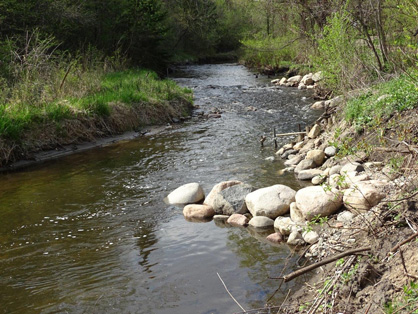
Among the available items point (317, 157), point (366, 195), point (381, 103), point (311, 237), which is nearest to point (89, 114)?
point (317, 157)

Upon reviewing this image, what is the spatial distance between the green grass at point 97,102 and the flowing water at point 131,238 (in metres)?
1.22

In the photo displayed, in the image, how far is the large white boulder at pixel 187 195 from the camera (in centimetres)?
788

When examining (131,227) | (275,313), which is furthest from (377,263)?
(131,227)

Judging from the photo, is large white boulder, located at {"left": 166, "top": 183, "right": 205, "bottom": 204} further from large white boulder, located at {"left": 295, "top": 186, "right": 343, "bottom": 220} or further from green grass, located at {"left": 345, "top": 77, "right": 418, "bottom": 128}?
green grass, located at {"left": 345, "top": 77, "right": 418, "bottom": 128}

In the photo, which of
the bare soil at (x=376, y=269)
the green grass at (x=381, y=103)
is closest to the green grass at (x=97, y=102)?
the green grass at (x=381, y=103)

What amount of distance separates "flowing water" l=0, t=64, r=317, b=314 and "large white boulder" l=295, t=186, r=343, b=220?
718 mm

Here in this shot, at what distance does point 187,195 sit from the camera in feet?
25.9

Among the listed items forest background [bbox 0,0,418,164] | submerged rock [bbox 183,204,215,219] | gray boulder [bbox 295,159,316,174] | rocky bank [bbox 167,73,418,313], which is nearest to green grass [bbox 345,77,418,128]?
forest background [bbox 0,0,418,164]

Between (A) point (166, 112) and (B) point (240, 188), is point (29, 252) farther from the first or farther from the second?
(A) point (166, 112)

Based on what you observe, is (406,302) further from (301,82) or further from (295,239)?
(301,82)

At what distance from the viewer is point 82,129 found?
12.5m

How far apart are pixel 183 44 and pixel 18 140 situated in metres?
33.9

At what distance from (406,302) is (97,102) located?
36.3 ft

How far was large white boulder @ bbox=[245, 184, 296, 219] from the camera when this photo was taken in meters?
6.83
